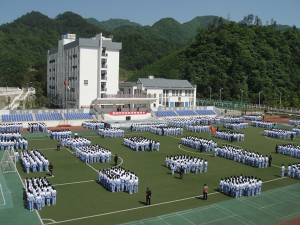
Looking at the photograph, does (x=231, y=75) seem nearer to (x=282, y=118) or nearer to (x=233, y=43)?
(x=233, y=43)

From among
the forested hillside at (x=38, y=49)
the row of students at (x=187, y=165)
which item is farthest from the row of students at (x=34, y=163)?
the forested hillside at (x=38, y=49)

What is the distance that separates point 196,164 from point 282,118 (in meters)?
48.8

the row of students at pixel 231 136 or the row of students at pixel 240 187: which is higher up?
the row of students at pixel 231 136

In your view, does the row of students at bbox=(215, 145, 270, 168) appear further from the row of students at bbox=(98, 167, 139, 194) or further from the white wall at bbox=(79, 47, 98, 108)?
the white wall at bbox=(79, 47, 98, 108)

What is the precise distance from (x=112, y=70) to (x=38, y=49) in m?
85.4

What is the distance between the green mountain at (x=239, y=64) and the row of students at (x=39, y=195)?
7721 centimetres

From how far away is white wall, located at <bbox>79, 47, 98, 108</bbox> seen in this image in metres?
54.0

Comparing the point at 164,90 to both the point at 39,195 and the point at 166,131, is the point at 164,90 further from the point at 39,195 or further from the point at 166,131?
the point at 39,195

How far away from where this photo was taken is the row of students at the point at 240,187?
18859 mm

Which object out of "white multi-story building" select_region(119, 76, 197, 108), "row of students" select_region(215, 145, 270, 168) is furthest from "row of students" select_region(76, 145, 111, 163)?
"white multi-story building" select_region(119, 76, 197, 108)

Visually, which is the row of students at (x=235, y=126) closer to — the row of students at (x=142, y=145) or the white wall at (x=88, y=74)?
the row of students at (x=142, y=145)

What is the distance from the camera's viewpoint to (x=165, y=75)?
11269 centimetres

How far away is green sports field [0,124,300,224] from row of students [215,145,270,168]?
66cm

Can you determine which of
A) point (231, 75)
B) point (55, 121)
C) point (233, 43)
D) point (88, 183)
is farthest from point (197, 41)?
point (88, 183)
